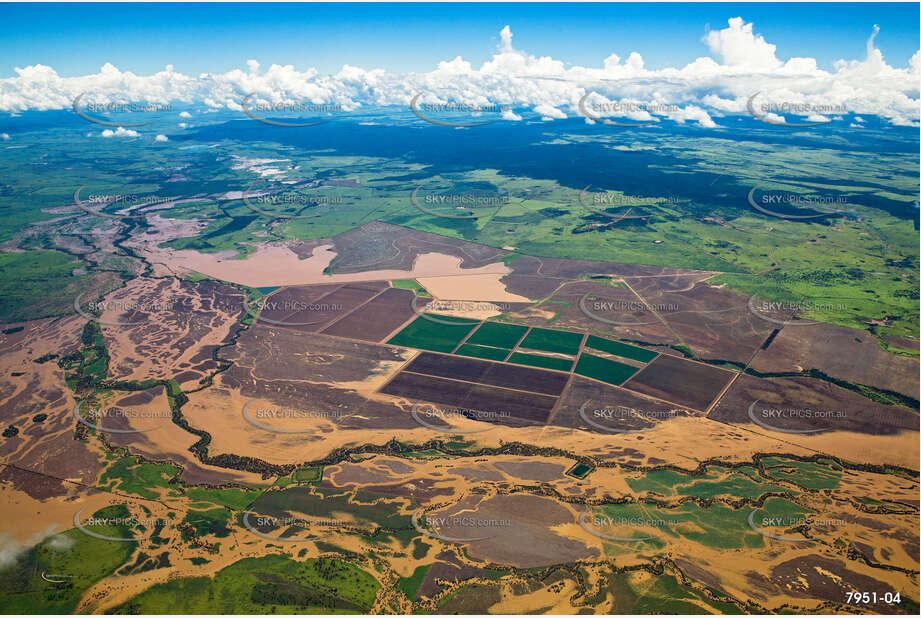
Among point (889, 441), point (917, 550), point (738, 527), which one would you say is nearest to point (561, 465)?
point (738, 527)

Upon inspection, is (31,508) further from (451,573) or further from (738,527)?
(738,527)

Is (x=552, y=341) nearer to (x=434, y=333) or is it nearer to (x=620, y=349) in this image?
(x=620, y=349)
